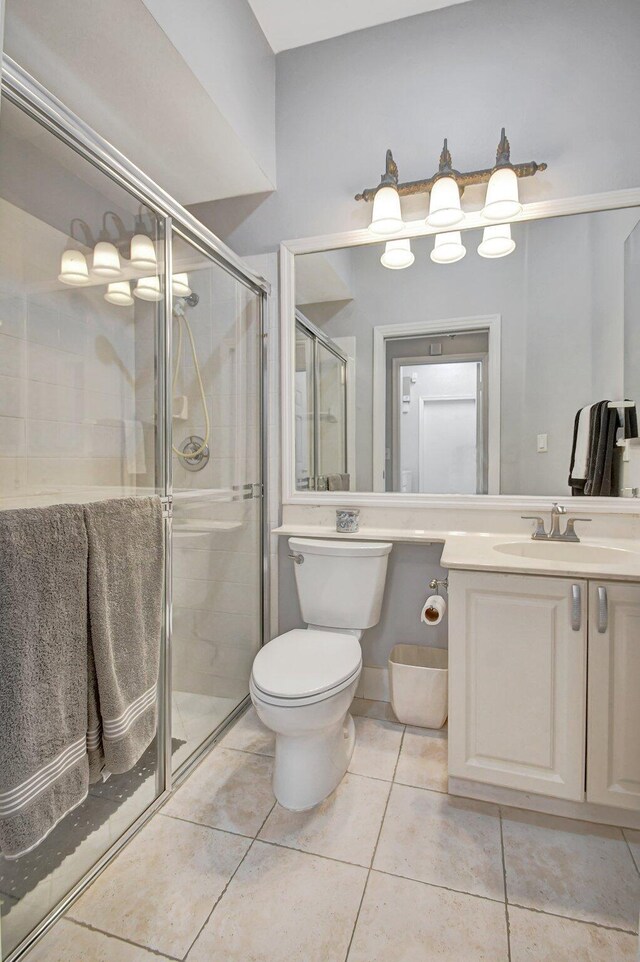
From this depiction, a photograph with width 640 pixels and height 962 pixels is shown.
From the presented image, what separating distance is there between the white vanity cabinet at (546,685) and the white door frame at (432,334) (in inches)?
24.5

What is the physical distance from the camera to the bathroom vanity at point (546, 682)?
130 cm

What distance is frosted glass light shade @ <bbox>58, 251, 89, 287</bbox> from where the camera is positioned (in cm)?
140

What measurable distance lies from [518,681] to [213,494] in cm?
119

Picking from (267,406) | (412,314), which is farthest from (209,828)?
(412,314)

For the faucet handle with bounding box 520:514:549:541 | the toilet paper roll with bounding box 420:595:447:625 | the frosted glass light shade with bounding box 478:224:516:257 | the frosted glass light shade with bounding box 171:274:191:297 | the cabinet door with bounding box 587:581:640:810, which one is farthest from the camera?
the frosted glass light shade with bounding box 478:224:516:257

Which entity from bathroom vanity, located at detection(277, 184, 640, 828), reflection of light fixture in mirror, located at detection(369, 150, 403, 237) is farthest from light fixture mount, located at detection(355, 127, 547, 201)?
bathroom vanity, located at detection(277, 184, 640, 828)

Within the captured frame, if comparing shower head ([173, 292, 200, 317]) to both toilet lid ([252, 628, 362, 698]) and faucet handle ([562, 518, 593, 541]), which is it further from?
faucet handle ([562, 518, 593, 541])

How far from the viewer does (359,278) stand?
204 cm

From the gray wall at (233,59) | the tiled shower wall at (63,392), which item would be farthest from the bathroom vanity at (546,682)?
the gray wall at (233,59)

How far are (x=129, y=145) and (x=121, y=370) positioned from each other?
3.13ft

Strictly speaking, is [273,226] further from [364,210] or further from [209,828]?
[209,828]

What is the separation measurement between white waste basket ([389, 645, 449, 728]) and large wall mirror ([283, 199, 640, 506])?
2.31 ft

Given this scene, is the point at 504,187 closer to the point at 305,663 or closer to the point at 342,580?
the point at 342,580

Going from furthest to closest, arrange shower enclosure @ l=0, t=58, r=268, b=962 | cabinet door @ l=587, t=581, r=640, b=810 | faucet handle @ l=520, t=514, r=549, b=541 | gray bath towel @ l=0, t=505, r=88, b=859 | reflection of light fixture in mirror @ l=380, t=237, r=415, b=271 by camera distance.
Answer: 1. reflection of light fixture in mirror @ l=380, t=237, r=415, b=271
2. faucet handle @ l=520, t=514, r=549, b=541
3. cabinet door @ l=587, t=581, r=640, b=810
4. shower enclosure @ l=0, t=58, r=268, b=962
5. gray bath towel @ l=0, t=505, r=88, b=859
